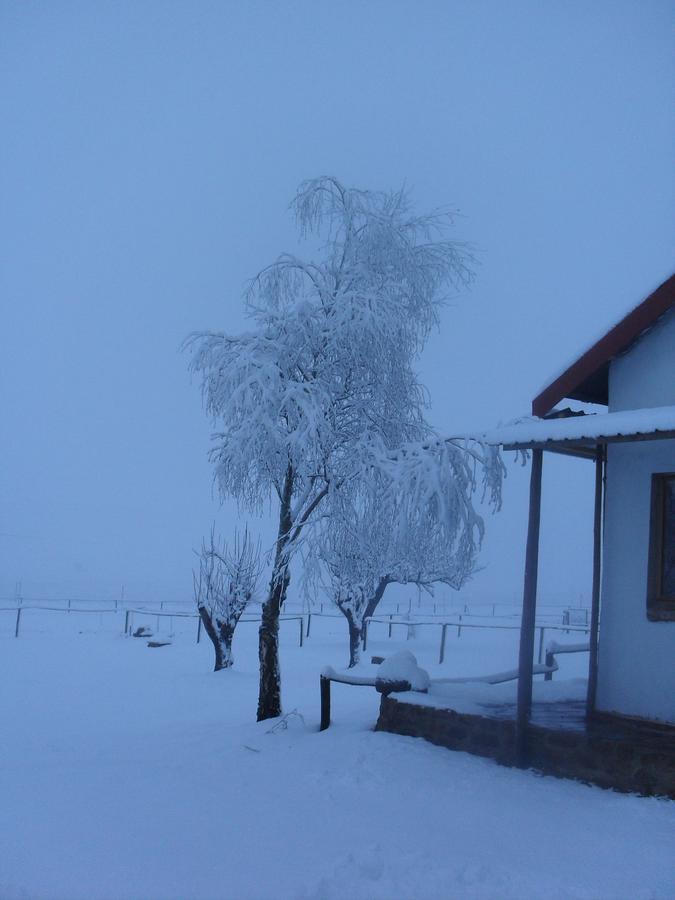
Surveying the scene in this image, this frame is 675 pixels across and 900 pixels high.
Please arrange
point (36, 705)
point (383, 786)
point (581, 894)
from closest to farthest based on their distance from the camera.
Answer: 1. point (581, 894)
2. point (383, 786)
3. point (36, 705)

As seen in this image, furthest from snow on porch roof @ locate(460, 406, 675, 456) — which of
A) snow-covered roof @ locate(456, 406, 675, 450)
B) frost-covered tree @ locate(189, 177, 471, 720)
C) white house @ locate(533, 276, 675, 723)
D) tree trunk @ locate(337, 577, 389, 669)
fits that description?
tree trunk @ locate(337, 577, 389, 669)

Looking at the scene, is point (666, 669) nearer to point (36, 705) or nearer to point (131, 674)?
point (36, 705)

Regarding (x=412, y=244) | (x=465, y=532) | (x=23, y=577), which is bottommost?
(x=23, y=577)

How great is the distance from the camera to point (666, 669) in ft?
23.3

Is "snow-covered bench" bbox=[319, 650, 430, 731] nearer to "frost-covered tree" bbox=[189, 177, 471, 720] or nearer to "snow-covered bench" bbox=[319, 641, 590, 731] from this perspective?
"snow-covered bench" bbox=[319, 641, 590, 731]

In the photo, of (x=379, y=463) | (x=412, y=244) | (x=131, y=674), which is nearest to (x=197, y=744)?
(x=379, y=463)

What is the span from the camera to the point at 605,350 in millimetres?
Answer: 7684

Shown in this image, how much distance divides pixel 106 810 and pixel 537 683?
5.84 m

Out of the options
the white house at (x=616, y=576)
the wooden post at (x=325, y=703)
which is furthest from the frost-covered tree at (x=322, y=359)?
the white house at (x=616, y=576)

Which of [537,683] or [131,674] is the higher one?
[537,683]

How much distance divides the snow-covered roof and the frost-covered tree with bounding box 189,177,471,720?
2.14 metres

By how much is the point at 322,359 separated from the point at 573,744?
5509mm

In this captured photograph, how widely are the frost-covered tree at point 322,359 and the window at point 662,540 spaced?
3.16 meters

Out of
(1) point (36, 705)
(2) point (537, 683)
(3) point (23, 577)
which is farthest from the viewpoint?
(3) point (23, 577)
